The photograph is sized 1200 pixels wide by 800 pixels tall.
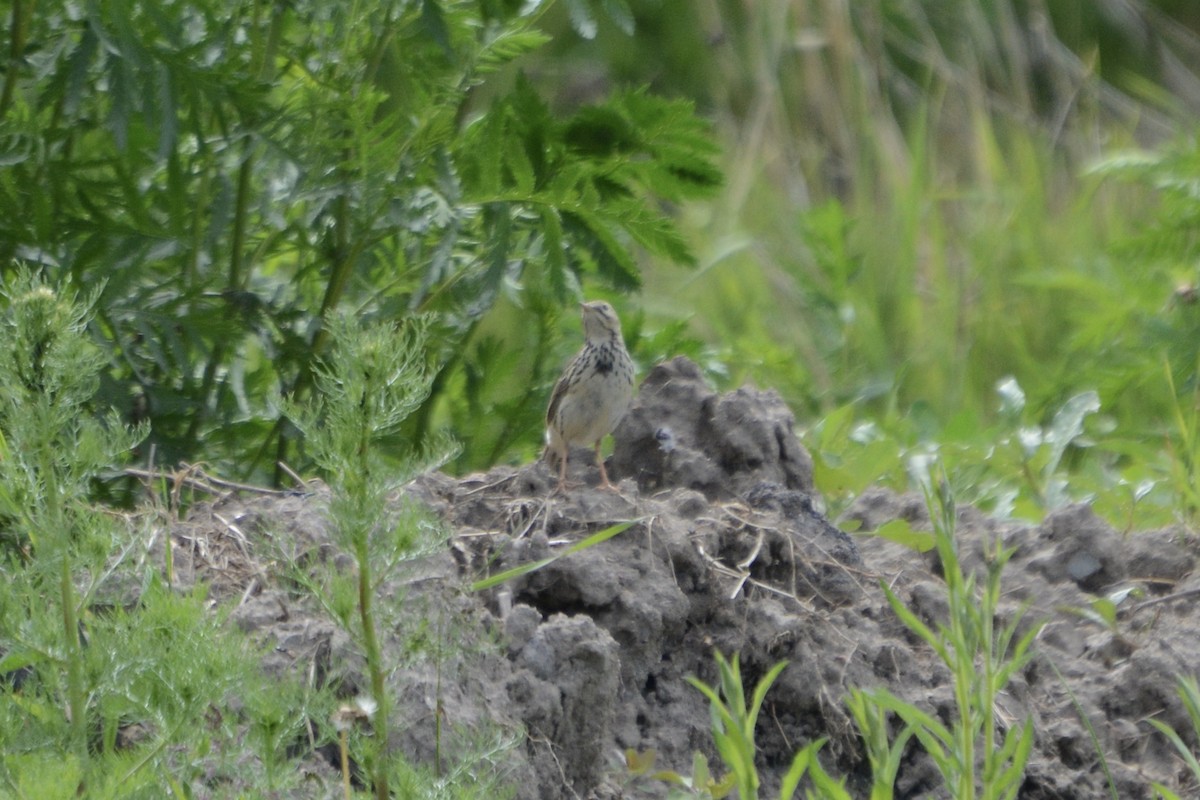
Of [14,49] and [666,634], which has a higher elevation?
[14,49]

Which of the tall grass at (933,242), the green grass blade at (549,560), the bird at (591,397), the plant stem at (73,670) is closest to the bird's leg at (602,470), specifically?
the bird at (591,397)

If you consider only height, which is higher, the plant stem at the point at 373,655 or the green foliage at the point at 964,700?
the plant stem at the point at 373,655

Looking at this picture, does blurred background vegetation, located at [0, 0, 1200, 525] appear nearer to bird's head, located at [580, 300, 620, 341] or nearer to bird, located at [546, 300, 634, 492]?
bird's head, located at [580, 300, 620, 341]

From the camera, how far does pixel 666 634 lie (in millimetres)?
3230

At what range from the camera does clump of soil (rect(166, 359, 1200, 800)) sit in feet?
9.29

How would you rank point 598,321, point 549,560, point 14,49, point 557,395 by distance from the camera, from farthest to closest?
1. point 598,321
2. point 557,395
3. point 14,49
4. point 549,560

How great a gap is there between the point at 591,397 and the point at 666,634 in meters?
1.07

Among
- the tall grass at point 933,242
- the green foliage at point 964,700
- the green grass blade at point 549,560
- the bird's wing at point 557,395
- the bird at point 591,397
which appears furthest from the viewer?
the tall grass at point 933,242

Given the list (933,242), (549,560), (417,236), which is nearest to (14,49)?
(417,236)

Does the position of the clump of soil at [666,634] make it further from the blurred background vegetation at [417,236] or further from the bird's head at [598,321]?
the bird's head at [598,321]

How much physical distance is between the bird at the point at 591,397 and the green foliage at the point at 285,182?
11.2 inches

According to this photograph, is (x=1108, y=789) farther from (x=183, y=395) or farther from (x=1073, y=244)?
(x=1073, y=244)

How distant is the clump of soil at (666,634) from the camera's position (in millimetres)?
2832

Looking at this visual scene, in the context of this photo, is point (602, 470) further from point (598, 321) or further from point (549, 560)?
point (549, 560)
